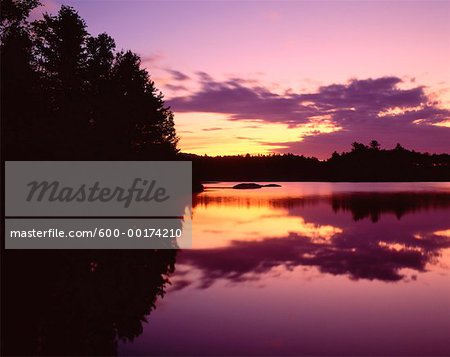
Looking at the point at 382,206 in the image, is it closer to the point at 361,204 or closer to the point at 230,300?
the point at 361,204

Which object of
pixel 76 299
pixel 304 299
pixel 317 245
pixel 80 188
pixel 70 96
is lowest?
pixel 317 245

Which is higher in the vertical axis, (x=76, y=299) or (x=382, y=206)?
(x=76, y=299)

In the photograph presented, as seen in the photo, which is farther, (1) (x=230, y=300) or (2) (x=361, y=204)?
(2) (x=361, y=204)

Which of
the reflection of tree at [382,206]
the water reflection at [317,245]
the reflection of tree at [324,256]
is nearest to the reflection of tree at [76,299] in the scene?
the water reflection at [317,245]

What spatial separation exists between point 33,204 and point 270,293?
21504 mm

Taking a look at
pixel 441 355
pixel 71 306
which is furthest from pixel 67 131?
pixel 441 355

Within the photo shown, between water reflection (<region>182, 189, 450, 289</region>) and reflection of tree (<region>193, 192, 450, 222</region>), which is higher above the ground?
water reflection (<region>182, 189, 450, 289</region>)

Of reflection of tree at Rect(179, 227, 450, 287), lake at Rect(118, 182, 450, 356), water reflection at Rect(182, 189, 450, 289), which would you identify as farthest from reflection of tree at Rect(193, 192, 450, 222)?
lake at Rect(118, 182, 450, 356)

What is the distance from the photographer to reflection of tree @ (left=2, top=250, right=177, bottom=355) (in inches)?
336

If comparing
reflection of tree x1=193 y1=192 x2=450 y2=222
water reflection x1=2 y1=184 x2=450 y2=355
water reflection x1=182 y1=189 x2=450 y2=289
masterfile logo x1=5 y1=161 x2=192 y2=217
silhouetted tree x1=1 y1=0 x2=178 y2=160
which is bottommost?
reflection of tree x1=193 y1=192 x2=450 y2=222

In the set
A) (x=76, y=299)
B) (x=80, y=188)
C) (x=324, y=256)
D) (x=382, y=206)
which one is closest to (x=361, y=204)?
(x=382, y=206)

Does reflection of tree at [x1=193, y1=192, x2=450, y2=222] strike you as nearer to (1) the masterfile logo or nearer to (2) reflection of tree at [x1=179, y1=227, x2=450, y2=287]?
(1) the masterfile logo

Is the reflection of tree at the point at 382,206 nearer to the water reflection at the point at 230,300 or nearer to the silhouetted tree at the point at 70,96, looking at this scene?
the water reflection at the point at 230,300

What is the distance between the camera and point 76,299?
11.0 metres
